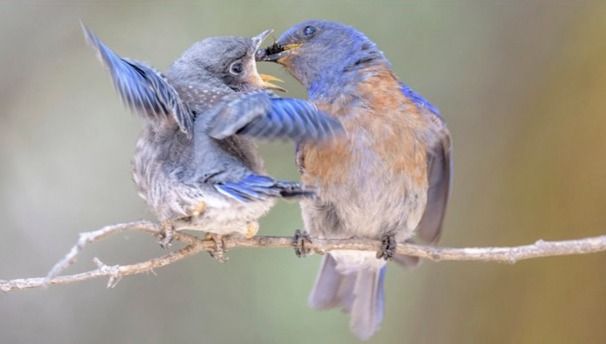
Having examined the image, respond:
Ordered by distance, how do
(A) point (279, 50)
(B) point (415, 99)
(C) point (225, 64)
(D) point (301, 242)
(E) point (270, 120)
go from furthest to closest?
(A) point (279, 50)
(B) point (415, 99)
(D) point (301, 242)
(C) point (225, 64)
(E) point (270, 120)

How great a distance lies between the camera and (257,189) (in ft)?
13.2

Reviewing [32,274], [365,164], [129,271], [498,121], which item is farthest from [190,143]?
[498,121]

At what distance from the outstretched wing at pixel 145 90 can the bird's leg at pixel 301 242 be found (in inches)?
35.4

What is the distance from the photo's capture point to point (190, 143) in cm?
435

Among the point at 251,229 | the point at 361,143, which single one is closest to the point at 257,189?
the point at 251,229

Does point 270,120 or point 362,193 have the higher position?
point 270,120

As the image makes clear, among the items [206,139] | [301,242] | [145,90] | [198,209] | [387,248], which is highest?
[145,90]

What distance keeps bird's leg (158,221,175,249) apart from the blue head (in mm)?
1626

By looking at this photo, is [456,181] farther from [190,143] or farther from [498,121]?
[190,143]

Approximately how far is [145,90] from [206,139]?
0.37m

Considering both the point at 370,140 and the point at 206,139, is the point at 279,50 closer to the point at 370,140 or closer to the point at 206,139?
the point at 370,140

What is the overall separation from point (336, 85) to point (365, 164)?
0.42 meters

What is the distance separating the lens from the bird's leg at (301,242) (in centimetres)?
502

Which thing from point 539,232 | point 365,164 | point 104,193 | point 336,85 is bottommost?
point 539,232
